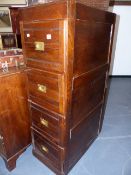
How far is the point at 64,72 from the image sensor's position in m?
0.87

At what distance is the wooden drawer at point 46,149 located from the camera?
3.89 feet

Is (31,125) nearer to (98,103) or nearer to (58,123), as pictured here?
(58,123)

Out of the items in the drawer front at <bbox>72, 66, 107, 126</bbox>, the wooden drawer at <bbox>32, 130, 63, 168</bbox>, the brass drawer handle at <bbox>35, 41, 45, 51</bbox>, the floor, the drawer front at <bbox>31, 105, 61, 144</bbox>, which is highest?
the brass drawer handle at <bbox>35, 41, 45, 51</bbox>

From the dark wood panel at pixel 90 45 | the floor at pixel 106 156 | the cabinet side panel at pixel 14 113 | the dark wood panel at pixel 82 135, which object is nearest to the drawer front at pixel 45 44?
the dark wood panel at pixel 90 45

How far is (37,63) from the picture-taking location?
1.00 meters

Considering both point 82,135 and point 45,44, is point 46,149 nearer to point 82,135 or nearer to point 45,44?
point 82,135

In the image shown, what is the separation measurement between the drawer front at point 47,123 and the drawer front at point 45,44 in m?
0.36

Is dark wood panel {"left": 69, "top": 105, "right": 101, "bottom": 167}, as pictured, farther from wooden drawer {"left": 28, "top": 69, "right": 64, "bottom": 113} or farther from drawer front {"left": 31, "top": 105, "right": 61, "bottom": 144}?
wooden drawer {"left": 28, "top": 69, "right": 64, "bottom": 113}

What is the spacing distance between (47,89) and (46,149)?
0.60m

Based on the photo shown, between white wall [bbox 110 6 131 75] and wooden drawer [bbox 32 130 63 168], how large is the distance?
2.93 meters

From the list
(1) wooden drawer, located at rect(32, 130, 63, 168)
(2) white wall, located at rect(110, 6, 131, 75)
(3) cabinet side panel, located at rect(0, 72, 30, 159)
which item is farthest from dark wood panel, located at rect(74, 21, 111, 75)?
(2) white wall, located at rect(110, 6, 131, 75)

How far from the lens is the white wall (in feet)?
10.6

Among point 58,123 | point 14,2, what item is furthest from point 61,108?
point 14,2

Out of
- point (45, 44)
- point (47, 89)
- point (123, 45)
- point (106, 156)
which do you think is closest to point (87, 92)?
point (47, 89)
